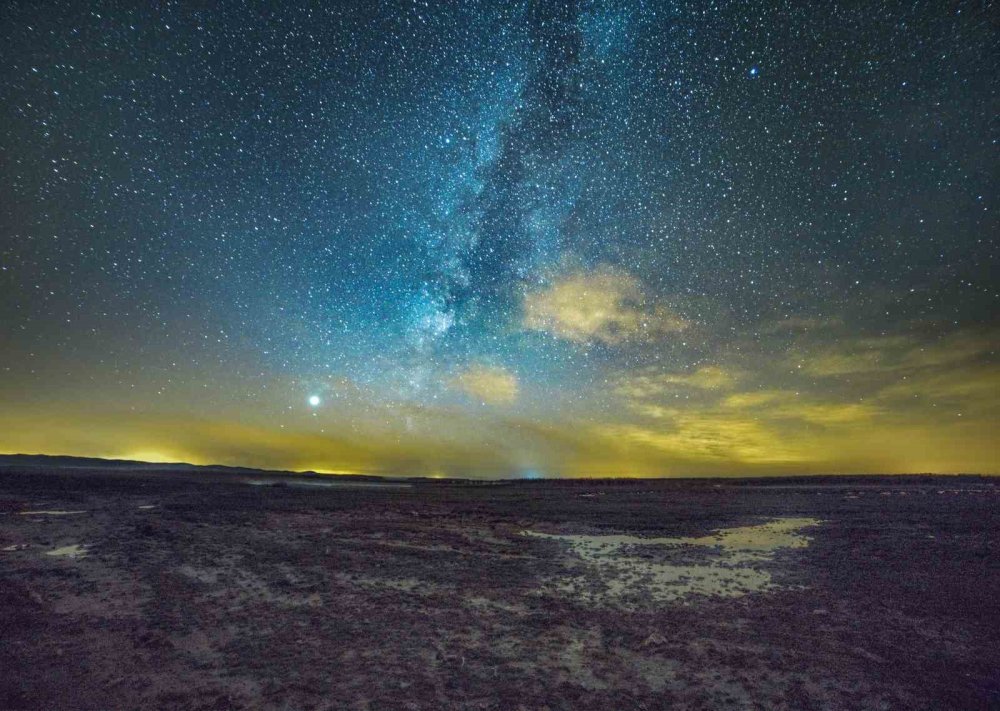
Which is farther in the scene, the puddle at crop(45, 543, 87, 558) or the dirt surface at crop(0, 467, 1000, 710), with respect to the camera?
the puddle at crop(45, 543, 87, 558)

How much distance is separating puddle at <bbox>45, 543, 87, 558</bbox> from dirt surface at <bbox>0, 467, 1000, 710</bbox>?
0.11 metres

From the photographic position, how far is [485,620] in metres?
6.86

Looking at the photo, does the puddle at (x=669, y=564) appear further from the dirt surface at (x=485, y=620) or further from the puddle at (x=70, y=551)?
the puddle at (x=70, y=551)

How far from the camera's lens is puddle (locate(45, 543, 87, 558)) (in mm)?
9826

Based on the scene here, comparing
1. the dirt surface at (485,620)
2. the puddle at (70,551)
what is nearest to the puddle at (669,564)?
the dirt surface at (485,620)

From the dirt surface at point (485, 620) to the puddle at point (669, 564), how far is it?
0.09 m

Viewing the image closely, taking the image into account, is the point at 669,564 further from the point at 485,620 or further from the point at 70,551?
the point at 70,551

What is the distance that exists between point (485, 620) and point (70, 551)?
9.45m

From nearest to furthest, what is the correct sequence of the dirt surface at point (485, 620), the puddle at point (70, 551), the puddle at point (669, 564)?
1. the dirt surface at point (485, 620)
2. the puddle at point (669, 564)
3. the puddle at point (70, 551)

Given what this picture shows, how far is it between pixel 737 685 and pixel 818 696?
2.34 ft

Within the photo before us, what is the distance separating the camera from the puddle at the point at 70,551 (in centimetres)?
983

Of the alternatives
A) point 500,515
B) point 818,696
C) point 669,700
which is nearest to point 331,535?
point 500,515

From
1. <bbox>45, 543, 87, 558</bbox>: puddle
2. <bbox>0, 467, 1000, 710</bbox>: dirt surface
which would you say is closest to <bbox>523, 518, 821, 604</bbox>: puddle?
<bbox>0, 467, 1000, 710</bbox>: dirt surface

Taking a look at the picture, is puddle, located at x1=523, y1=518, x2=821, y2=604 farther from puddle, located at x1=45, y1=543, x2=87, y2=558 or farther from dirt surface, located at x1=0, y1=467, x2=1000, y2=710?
puddle, located at x1=45, y1=543, x2=87, y2=558
